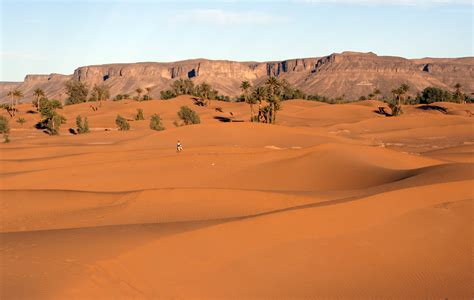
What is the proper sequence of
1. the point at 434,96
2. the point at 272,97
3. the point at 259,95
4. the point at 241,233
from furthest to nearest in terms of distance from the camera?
the point at 434,96, the point at 259,95, the point at 272,97, the point at 241,233

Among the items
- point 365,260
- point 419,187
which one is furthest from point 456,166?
point 365,260

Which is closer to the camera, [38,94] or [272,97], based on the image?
[272,97]

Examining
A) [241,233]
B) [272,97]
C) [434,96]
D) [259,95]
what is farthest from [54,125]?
[434,96]

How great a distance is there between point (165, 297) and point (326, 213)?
5.96m

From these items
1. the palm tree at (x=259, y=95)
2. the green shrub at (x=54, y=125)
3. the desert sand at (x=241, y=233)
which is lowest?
the green shrub at (x=54, y=125)

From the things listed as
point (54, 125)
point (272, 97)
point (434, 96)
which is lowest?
point (54, 125)

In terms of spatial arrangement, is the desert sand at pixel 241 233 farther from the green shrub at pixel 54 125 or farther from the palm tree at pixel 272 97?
the green shrub at pixel 54 125

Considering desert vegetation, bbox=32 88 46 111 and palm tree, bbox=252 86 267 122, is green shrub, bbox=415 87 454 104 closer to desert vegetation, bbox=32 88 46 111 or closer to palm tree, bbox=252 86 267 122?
palm tree, bbox=252 86 267 122

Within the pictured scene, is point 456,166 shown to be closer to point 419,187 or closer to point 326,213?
point 419,187

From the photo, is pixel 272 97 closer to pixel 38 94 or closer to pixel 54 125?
pixel 54 125

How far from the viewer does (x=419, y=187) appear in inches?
643

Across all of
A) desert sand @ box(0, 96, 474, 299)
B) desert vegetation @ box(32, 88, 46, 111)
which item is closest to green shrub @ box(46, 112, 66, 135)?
desert vegetation @ box(32, 88, 46, 111)

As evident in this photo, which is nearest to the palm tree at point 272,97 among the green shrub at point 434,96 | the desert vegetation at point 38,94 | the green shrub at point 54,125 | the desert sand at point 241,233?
the green shrub at point 54,125

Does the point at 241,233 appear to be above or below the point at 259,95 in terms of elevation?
below
